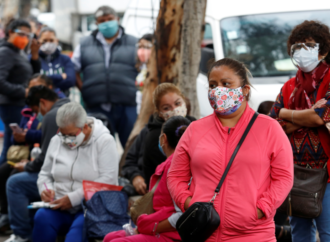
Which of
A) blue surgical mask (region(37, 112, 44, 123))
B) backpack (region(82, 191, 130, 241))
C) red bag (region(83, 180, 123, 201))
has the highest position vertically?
blue surgical mask (region(37, 112, 44, 123))

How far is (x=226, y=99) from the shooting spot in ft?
9.18

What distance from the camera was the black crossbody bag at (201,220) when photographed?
2.58m

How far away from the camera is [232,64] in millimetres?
2883

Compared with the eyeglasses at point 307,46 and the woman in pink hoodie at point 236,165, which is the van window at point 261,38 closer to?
the eyeglasses at point 307,46

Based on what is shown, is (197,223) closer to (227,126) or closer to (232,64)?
(227,126)

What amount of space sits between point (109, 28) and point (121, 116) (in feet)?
4.28

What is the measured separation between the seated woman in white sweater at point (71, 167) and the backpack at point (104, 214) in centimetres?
22

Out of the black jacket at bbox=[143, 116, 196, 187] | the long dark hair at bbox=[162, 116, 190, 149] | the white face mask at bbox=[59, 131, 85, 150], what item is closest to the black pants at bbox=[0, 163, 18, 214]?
the white face mask at bbox=[59, 131, 85, 150]

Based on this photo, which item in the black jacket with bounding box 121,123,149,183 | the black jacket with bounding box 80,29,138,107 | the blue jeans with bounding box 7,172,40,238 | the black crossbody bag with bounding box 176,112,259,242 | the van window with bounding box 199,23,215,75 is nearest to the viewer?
the black crossbody bag with bounding box 176,112,259,242

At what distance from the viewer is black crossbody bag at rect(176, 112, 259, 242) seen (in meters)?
2.58

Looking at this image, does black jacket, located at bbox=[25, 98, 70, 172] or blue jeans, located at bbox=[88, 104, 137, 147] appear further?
blue jeans, located at bbox=[88, 104, 137, 147]

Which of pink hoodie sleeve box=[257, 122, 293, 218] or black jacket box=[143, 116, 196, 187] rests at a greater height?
pink hoodie sleeve box=[257, 122, 293, 218]

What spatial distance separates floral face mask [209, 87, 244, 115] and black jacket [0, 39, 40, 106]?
4490mm

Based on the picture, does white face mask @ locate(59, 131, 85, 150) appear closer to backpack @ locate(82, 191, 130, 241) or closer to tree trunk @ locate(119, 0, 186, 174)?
backpack @ locate(82, 191, 130, 241)
